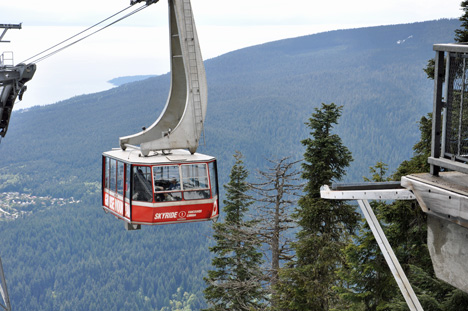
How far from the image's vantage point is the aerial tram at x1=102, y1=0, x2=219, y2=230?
54.2ft

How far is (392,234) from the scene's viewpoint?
619 inches

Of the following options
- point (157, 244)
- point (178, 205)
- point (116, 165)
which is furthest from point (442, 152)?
point (157, 244)

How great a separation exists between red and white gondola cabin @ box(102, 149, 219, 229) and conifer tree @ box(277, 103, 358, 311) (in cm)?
549

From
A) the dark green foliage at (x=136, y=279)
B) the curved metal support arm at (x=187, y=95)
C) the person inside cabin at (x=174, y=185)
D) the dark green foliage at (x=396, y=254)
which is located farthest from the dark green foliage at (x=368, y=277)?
the dark green foliage at (x=136, y=279)

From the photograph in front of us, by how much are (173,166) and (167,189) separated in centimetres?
61

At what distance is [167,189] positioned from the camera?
16703mm

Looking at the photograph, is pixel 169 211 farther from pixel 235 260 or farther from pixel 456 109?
pixel 235 260

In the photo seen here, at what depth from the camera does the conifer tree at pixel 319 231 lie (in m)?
21.3

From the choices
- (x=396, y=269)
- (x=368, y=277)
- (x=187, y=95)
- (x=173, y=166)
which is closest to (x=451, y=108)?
(x=396, y=269)

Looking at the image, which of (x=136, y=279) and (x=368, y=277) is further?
(x=136, y=279)

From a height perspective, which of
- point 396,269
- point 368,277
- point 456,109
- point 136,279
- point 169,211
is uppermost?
point 456,109

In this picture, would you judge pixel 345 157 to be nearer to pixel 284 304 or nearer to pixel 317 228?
pixel 317 228

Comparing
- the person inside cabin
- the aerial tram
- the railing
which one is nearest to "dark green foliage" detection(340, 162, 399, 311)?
the aerial tram

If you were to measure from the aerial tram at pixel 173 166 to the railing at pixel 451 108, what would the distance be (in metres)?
11.8
